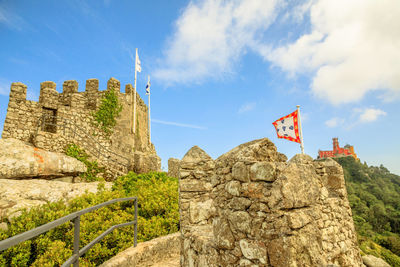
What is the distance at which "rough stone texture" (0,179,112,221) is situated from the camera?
602 centimetres

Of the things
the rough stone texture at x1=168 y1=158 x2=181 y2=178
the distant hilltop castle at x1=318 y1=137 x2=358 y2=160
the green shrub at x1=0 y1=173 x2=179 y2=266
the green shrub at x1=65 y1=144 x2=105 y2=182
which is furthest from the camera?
the distant hilltop castle at x1=318 y1=137 x2=358 y2=160

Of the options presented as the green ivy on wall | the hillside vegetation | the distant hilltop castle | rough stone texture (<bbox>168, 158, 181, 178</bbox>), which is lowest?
the hillside vegetation

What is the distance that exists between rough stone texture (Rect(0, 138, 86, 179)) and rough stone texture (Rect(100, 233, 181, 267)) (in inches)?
280

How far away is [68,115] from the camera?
1318 cm

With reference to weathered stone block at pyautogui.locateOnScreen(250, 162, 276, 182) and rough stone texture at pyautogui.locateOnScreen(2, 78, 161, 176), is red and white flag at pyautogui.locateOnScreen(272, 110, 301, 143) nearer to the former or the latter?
rough stone texture at pyautogui.locateOnScreen(2, 78, 161, 176)

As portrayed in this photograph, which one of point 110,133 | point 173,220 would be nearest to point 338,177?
point 173,220

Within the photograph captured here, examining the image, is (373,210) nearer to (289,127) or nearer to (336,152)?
(336,152)

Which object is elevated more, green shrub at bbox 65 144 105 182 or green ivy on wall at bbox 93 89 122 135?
green ivy on wall at bbox 93 89 122 135

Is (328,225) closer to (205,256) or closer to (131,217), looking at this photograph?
(205,256)

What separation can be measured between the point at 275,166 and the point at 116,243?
150 inches

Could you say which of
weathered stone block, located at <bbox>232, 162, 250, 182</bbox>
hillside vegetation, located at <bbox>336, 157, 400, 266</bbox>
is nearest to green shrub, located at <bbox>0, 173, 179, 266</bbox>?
weathered stone block, located at <bbox>232, 162, 250, 182</bbox>

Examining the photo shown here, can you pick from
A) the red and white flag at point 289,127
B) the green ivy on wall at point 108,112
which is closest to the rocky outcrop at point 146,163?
the green ivy on wall at point 108,112

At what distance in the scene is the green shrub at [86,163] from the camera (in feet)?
35.9

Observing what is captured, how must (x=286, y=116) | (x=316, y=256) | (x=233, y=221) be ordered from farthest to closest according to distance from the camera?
(x=286, y=116), (x=233, y=221), (x=316, y=256)
